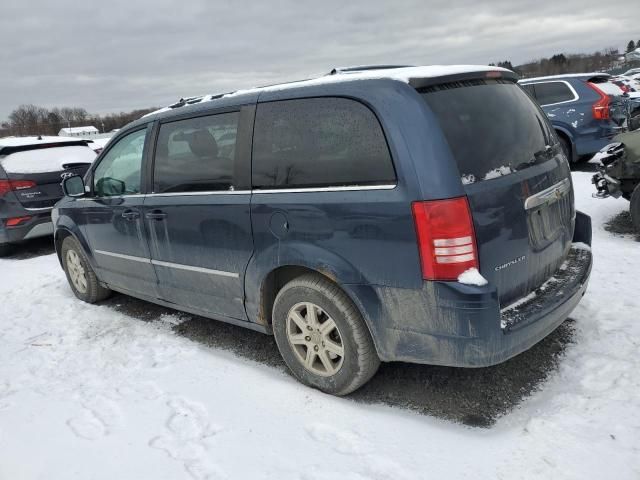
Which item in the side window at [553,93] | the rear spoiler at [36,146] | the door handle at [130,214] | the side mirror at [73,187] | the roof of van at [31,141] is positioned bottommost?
the door handle at [130,214]

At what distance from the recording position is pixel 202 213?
11.6 feet

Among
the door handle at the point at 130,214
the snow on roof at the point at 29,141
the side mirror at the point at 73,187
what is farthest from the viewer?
the snow on roof at the point at 29,141

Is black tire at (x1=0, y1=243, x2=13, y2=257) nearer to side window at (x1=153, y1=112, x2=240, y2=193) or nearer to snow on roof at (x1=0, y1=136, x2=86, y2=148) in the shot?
snow on roof at (x1=0, y1=136, x2=86, y2=148)

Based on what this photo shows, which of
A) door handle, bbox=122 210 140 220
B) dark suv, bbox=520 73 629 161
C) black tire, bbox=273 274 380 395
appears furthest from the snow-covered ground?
→ dark suv, bbox=520 73 629 161

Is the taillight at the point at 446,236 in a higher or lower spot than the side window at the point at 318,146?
lower

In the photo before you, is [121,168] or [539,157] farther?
[121,168]

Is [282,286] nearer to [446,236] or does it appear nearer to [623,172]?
[446,236]

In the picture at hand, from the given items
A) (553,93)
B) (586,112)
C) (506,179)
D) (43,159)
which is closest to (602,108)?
(586,112)

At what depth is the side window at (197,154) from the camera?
343cm

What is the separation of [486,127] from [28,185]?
281 inches

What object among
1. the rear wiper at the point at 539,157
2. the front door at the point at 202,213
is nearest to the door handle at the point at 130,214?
the front door at the point at 202,213

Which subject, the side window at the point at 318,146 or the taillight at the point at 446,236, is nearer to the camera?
the taillight at the point at 446,236

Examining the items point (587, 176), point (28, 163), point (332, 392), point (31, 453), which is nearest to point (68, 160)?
point (28, 163)

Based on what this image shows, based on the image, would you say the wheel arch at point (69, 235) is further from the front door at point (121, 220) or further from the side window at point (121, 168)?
the side window at point (121, 168)
